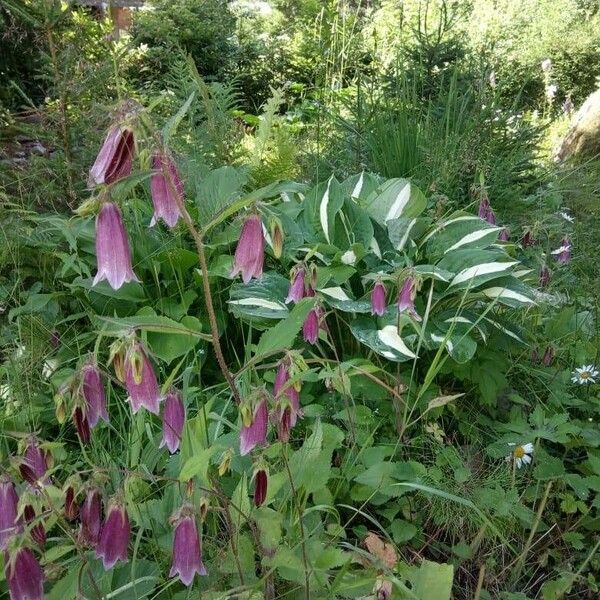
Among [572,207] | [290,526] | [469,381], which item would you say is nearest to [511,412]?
[469,381]

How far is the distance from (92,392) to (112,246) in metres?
0.25

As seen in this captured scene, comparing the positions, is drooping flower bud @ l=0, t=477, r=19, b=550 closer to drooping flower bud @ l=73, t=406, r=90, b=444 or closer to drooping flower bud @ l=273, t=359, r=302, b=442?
drooping flower bud @ l=73, t=406, r=90, b=444

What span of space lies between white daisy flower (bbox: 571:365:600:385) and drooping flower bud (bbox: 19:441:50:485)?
1.66m

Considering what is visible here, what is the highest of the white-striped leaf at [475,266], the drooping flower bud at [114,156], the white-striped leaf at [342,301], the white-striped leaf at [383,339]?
the drooping flower bud at [114,156]

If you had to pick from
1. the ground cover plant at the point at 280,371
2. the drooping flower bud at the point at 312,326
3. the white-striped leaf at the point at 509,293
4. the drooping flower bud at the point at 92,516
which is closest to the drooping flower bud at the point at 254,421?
the ground cover plant at the point at 280,371

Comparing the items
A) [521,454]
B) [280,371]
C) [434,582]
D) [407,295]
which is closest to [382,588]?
[434,582]

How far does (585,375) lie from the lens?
2.15 meters

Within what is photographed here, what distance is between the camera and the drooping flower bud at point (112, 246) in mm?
996

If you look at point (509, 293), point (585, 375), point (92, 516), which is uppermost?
point (92, 516)

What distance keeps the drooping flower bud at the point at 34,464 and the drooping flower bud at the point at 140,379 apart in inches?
7.5

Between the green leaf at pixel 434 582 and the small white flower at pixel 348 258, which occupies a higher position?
the small white flower at pixel 348 258

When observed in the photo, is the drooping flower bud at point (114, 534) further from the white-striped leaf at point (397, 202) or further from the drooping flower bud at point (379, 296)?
the white-striped leaf at point (397, 202)

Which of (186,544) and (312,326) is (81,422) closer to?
(186,544)

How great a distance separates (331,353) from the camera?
89.9 inches
